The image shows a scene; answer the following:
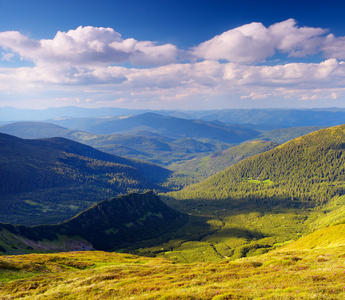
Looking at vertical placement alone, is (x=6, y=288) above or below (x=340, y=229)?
above

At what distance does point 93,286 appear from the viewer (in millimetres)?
60938

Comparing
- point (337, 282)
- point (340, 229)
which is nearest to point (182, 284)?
point (337, 282)

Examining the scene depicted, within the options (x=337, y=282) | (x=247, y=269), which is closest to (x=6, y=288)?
(x=247, y=269)

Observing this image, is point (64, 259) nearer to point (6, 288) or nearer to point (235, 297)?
point (6, 288)

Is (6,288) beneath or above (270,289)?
beneath

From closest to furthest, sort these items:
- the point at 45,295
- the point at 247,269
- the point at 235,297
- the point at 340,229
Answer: the point at 235,297
the point at 45,295
the point at 247,269
the point at 340,229

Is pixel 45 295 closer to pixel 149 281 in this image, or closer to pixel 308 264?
pixel 149 281

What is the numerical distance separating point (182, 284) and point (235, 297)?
18500 mm

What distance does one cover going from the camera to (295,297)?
37.2 metres

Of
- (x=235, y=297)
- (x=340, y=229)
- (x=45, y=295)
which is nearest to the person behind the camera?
(x=235, y=297)

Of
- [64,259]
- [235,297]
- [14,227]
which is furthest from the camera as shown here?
[14,227]

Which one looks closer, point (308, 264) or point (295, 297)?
point (295, 297)

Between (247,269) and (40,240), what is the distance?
199m

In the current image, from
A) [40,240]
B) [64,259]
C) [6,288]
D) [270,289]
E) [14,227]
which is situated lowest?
[40,240]
